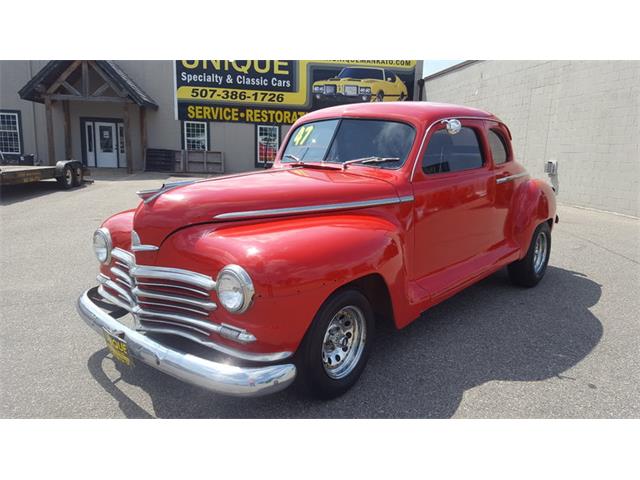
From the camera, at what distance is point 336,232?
9.17 ft

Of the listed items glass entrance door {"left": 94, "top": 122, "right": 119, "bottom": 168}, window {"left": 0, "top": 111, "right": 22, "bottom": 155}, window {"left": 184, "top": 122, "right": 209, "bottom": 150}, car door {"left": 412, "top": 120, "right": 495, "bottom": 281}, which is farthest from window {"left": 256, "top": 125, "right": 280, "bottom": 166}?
car door {"left": 412, "top": 120, "right": 495, "bottom": 281}

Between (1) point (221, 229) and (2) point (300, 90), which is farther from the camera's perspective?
(2) point (300, 90)

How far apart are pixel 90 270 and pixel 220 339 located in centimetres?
384

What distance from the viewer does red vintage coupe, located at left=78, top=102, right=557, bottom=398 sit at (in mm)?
2402

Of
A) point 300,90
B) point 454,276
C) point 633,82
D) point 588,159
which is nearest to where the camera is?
point 454,276

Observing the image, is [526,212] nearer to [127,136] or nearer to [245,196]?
[245,196]

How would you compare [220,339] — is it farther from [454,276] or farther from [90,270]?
[90,270]

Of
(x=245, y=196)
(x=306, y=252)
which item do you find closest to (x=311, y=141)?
(x=245, y=196)

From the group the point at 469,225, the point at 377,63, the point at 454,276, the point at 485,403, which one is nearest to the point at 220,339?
the point at 485,403

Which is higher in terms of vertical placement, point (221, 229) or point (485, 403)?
point (221, 229)

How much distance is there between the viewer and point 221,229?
2.72m

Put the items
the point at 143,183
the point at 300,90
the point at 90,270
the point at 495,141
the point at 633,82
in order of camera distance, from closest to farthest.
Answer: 1. the point at 495,141
2. the point at 90,270
3. the point at 633,82
4. the point at 143,183
5. the point at 300,90

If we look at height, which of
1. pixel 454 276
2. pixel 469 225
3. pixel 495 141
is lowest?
pixel 454 276

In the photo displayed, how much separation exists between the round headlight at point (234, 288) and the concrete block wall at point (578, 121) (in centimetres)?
1055
